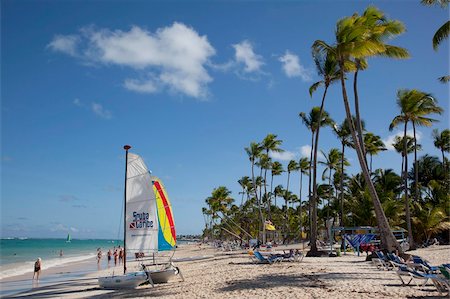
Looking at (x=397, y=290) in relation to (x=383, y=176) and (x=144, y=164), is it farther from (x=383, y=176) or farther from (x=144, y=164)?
(x=383, y=176)

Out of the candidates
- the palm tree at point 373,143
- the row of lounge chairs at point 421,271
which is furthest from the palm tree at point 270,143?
the row of lounge chairs at point 421,271

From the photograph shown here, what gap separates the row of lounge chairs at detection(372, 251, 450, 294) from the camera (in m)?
9.61

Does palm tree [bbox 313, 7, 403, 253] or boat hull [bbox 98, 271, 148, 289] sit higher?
palm tree [bbox 313, 7, 403, 253]

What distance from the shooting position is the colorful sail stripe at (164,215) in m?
16.5

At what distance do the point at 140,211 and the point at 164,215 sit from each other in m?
1.09

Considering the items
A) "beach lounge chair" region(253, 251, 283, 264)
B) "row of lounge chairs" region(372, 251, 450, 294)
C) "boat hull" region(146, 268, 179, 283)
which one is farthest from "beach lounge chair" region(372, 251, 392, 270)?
"boat hull" region(146, 268, 179, 283)

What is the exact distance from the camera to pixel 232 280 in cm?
1412

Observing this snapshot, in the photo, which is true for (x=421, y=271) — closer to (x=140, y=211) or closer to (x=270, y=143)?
(x=140, y=211)

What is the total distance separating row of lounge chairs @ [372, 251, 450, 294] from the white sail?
926cm

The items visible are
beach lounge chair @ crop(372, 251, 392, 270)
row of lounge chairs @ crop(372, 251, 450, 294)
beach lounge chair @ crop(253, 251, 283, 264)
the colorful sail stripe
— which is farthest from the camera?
beach lounge chair @ crop(253, 251, 283, 264)

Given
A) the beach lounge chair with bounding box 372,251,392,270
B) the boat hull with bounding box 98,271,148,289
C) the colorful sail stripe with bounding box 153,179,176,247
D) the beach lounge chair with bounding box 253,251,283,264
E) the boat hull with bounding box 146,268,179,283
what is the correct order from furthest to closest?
the beach lounge chair with bounding box 253,251,283,264, the colorful sail stripe with bounding box 153,179,176,247, the boat hull with bounding box 98,271,148,289, the boat hull with bounding box 146,268,179,283, the beach lounge chair with bounding box 372,251,392,270

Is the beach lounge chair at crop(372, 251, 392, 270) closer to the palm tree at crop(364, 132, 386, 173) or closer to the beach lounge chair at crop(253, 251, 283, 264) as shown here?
the beach lounge chair at crop(253, 251, 283, 264)

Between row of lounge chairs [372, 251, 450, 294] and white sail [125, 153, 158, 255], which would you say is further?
white sail [125, 153, 158, 255]

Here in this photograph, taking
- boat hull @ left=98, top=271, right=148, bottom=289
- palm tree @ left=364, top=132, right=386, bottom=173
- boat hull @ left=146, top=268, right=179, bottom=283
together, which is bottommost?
boat hull @ left=98, top=271, right=148, bottom=289
